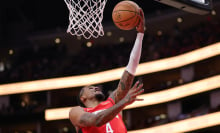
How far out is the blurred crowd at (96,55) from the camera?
21.2 meters

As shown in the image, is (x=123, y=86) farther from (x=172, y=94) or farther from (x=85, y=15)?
(x=172, y=94)

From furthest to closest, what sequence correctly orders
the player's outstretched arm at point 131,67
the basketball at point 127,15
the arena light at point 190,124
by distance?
the arena light at point 190,124, the basketball at point 127,15, the player's outstretched arm at point 131,67

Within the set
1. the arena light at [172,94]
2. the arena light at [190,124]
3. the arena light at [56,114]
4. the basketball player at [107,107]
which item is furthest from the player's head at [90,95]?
the arena light at [56,114]

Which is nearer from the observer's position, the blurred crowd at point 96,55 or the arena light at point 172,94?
the arena light at point 172,94

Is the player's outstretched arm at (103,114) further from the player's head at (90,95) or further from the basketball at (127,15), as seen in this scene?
the basketball at (127,15)

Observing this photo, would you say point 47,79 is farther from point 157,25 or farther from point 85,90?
point 85,90

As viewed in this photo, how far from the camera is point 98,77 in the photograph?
21828 mm

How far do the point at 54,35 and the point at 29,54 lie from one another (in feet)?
6.77

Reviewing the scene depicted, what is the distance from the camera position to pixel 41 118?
21.8 m

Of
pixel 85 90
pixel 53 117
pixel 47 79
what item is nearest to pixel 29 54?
pixel 47 79

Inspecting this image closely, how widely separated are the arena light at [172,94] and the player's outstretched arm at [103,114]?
612 inches

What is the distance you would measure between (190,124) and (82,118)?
1524cm

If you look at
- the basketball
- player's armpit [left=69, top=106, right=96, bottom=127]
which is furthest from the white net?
player's armpit [left=69, top=106, right=96, bottom=127]

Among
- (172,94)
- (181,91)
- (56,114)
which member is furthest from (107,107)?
(56,114)
